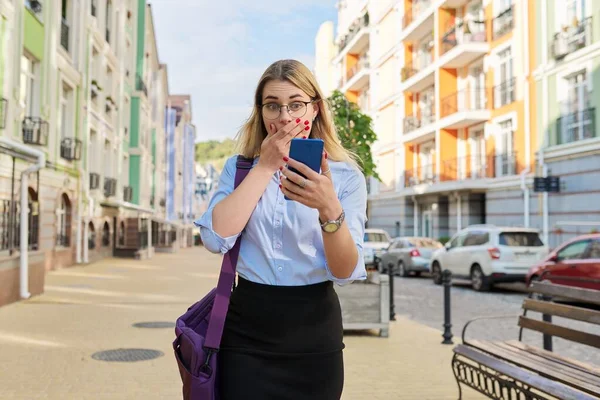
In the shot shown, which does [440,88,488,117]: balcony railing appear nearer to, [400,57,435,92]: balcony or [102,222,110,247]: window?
[400,57,435,92]: balcony

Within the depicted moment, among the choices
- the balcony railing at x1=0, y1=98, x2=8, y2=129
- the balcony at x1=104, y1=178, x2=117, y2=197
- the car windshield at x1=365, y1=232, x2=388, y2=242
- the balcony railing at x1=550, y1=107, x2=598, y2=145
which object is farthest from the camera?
the balcony at x1=104, y1=178, x2=117, y2=197

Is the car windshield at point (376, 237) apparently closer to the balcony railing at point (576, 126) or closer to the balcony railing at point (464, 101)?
the balcony railing at point (576, 126)

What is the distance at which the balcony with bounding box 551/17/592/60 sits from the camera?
20.0 meters

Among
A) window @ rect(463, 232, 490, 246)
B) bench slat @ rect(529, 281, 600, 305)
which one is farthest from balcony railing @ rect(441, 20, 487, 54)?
bench slat @ rect(529, 281, 600, 305)

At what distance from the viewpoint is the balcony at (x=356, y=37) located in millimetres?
42250

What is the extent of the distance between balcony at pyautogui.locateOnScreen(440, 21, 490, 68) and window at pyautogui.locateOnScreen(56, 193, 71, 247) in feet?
58.9

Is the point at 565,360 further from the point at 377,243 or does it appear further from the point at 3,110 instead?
the point at 377,243

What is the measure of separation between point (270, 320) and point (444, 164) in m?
29.3

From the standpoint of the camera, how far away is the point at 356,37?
143 ft

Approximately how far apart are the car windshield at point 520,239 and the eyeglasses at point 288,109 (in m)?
14.7

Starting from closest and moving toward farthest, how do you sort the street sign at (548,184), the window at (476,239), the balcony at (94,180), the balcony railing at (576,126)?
1. the window at (476,239)
2. the balcony railing at (576,126)
3. the street sign at (548,184)
4. the balcony at (94,180)

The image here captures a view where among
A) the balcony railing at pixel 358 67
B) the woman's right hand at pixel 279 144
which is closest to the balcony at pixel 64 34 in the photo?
the woman's right hand at pixel 279 144

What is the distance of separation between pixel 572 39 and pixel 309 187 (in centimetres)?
2194

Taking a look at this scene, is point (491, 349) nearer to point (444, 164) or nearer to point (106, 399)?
point (106, 399)
